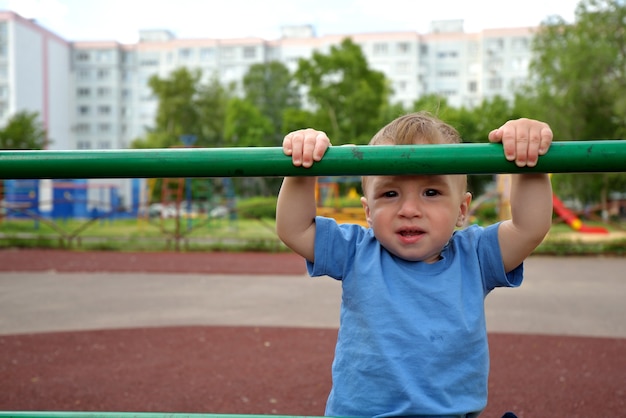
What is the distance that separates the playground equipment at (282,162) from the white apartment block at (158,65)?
60.1 meters

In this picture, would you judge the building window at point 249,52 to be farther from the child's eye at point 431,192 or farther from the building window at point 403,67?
the child's eye at point 431,192

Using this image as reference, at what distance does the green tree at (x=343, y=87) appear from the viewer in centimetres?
3238

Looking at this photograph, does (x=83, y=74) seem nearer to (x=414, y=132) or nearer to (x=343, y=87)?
(x=343, y=87)

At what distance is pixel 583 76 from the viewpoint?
23172 millimetres

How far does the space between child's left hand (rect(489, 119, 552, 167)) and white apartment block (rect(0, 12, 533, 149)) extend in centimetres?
6009

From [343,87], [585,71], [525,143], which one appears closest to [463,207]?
[525,143]

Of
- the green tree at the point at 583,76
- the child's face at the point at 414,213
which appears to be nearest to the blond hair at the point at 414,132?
the child's face at the point at 414,213

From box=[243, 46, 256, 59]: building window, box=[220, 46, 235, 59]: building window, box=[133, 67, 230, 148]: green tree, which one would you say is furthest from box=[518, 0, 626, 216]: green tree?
box=[220, 46, 235, 59]: building window

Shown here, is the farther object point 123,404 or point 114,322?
point 114,322

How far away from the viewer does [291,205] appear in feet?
5.01

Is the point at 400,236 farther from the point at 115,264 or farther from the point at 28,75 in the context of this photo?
the point at 28,75

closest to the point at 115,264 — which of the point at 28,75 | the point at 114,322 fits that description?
the point at 114,322

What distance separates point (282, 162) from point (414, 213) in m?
0.41

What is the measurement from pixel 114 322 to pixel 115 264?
16.6 feet
